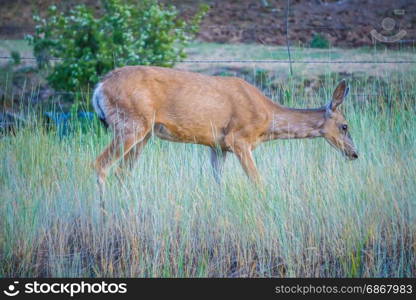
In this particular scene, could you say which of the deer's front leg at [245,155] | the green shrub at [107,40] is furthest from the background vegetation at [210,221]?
the green shrub at [107,40]

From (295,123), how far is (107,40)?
4.23 m

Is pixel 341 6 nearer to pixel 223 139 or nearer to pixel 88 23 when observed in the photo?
pixel 88 23

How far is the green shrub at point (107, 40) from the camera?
12656 mm

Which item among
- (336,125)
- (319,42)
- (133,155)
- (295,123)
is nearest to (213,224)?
(133,155)

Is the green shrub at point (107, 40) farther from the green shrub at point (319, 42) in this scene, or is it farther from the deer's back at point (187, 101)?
the green shrub at point (319, 42)

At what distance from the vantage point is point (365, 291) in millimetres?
6312

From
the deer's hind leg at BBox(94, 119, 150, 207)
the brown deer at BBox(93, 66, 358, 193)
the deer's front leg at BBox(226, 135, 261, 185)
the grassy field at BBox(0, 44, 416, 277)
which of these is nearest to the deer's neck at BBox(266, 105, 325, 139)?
the brown deer at BBox(93, 66, 358, 193)

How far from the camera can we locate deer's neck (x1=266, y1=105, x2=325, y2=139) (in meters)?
9.84

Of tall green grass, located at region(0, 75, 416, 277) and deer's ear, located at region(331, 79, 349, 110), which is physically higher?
deer's ear, located at region(331, 79, 349, 110)

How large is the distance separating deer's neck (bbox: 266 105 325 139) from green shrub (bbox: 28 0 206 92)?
10.7 feet

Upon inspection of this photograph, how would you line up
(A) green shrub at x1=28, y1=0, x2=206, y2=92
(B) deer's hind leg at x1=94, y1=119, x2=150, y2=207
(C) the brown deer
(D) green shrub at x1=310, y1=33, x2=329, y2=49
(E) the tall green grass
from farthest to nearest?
(D) green shrub at x1=310, y1=33, x2=329, y2=49, (A) green shrub at x1=28, y1=0, x2=206, y2=92, (C) the brown deer, (B) deer's hind leg at x1=94, y1=119, x2=150, y2=207, (E) the tall green grass

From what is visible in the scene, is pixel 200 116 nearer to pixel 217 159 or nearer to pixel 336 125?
pixel 217 159

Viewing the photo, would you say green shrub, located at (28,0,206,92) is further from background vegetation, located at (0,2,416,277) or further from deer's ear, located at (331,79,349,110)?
background vegetation, located at (0,2,416,277)

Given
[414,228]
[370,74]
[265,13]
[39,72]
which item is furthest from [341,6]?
[414,228]
